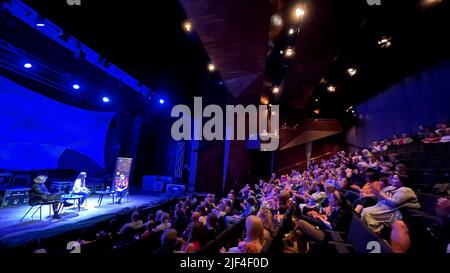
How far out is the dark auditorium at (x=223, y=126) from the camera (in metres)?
2.81

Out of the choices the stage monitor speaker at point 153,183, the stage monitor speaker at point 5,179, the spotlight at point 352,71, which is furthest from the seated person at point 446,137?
the stage monitor speaker at point 5,179

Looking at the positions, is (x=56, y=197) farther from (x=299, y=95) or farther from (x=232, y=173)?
(x=299, y=95)

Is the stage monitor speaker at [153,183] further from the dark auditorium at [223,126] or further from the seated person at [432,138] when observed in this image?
the seated person at [432,138]

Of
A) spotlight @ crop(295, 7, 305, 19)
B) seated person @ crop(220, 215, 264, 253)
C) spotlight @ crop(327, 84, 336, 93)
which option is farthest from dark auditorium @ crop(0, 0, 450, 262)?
spotlight @ crop(327, 84, 336, 93)

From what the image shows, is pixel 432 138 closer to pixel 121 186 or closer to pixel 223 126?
pixel 223 126

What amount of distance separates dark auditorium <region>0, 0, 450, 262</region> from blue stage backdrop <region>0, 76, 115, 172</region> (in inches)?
2.1

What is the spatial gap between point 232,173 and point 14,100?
8407 millimetres

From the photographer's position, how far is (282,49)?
6.57 m

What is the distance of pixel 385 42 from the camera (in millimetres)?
6543

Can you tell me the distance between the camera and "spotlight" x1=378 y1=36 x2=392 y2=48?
248 inches

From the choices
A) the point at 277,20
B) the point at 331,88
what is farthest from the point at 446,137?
the point at 331,88

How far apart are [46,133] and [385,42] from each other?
1202 centimetres

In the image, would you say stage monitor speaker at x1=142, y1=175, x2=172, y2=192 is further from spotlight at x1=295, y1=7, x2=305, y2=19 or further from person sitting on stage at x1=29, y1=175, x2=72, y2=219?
spotlight at x1=295, y1=7, x2=305, y2=19

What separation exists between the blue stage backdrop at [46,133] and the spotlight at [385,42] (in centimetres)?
1099
